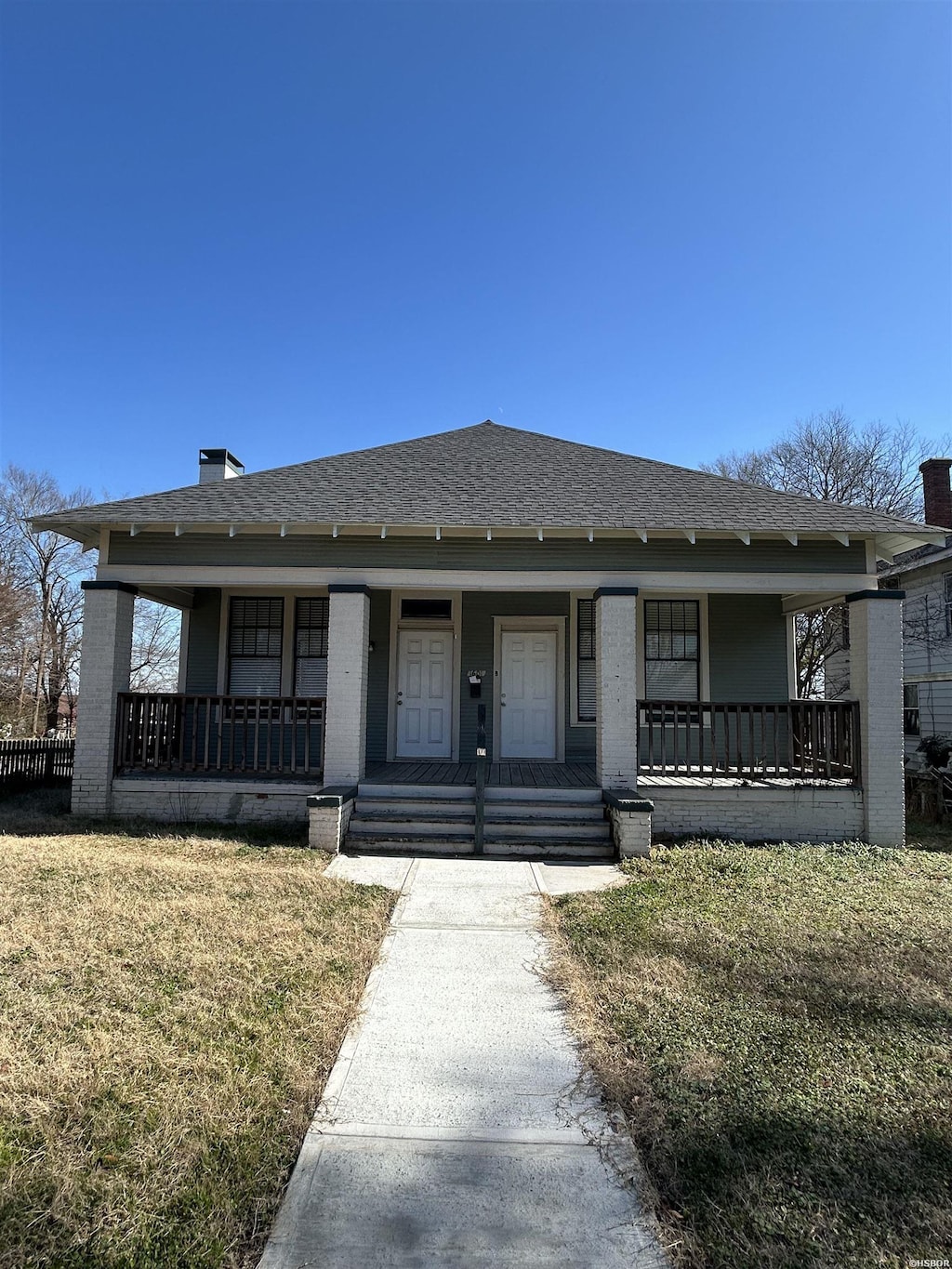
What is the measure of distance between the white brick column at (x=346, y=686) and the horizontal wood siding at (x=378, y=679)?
6.24ft

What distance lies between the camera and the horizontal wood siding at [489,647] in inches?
382

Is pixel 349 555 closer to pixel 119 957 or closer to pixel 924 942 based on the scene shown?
pixel 119 957

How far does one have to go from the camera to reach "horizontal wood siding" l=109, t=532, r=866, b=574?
A: 779 centimetres

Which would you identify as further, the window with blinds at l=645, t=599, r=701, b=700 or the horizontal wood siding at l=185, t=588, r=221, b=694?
the horizontal wood siding at l=185, t=588, r=221, b=694

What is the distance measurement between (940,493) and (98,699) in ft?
55.0

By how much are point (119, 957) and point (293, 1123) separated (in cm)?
194

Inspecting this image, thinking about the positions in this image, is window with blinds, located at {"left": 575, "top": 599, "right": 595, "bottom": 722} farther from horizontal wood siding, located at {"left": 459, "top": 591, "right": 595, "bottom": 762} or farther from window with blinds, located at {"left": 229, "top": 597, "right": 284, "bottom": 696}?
window with blinds, located at {"left": 229, "top": 597, "right": 284, "bottom": 696}

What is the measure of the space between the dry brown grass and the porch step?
1.48 metres

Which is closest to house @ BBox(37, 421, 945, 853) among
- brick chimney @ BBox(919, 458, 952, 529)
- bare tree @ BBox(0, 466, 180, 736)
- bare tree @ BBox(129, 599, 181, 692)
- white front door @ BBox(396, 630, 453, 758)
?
white front door @ BBox(396, 630, 453, 758)

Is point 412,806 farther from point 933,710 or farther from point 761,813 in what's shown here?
point 933,710

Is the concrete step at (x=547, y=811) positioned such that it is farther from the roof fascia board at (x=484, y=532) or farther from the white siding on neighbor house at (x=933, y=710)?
the white siding on neighbor house at (x=933, y=710)

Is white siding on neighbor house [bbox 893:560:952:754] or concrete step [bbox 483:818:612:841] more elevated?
white siding on neighbor house [bbox 893:560:952:754]

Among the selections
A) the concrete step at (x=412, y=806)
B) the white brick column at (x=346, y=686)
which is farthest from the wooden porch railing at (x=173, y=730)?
the concrete step at (x=412, y=806)

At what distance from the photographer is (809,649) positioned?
619 inches
